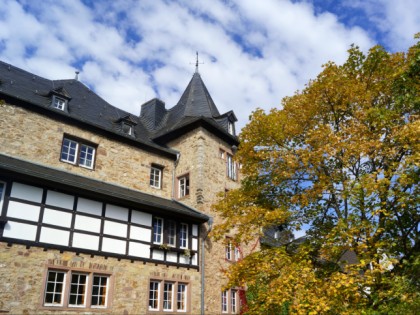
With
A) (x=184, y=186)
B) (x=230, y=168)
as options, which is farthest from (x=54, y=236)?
(x=230, y=168)

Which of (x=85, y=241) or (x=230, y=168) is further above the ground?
(x=230, y=168)

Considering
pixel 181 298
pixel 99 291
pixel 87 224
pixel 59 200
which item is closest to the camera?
pixel 59 200

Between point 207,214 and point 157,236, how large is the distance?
3.23 m

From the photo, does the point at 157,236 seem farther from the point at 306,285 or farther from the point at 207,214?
the point at 306,285

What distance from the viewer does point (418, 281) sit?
8.53m

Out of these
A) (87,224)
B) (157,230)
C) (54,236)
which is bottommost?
(54,236)

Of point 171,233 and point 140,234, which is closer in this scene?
point 140,234

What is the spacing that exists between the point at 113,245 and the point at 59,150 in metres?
4.62

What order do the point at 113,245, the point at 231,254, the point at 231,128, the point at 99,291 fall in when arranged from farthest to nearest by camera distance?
the point at 231,128 → the point at 231,254 → the point at 113,245 → the point at 99,291

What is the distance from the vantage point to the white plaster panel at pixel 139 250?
46.8 feet

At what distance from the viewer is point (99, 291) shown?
42.5ft

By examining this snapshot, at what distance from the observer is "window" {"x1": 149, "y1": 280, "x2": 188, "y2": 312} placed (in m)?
14.5

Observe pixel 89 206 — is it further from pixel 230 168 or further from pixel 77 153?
pixel 230 168

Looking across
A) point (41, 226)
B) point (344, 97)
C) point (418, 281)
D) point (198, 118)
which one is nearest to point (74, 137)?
point (41, 226)
